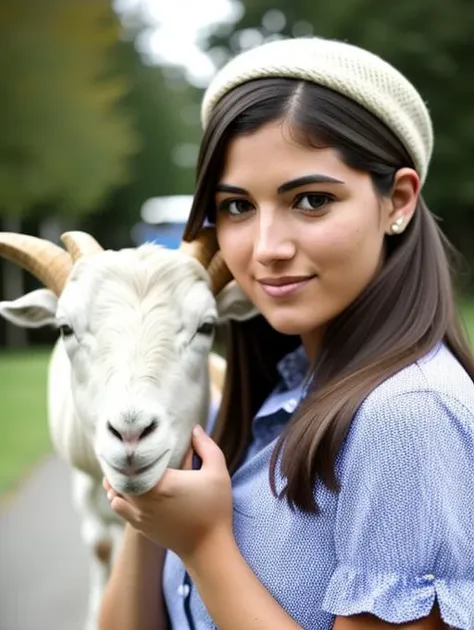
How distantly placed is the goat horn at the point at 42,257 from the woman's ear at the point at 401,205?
3.33 ft

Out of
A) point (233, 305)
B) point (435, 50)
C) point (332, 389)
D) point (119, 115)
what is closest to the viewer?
point (332, 389)

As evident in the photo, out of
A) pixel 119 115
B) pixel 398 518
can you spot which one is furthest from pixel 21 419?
pixel 119 115

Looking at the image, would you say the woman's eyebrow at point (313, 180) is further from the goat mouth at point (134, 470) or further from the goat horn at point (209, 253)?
the goat mouth at point (134, 470)

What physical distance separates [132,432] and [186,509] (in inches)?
8.1

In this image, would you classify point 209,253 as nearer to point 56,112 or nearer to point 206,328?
point 206,328

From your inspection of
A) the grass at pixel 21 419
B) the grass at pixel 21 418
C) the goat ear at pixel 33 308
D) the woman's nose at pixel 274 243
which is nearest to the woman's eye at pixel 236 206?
the woman's nose at pixel 274 243

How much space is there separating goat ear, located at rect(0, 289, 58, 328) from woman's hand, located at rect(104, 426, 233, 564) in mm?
955

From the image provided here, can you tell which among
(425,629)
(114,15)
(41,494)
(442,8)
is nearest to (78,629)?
(41,494)

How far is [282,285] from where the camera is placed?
2049mm

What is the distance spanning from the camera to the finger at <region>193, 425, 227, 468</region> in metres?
2.06

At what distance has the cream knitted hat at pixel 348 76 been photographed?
202 centimetres

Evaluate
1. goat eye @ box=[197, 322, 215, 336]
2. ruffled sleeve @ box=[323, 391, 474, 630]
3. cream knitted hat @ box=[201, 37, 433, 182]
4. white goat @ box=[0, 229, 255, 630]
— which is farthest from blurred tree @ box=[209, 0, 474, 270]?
ruffled sleeve @ box=[323, 391, 474, 630]

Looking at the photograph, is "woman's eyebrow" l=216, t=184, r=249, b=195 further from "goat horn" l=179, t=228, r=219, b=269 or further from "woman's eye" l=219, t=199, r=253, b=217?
"goat horn" l=179, t=228, r=219, b=269

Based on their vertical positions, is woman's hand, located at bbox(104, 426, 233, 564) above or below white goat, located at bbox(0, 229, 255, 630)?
below
